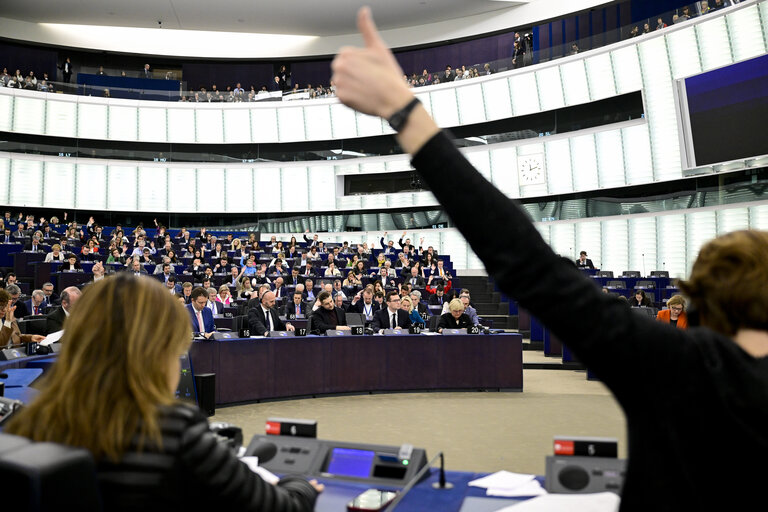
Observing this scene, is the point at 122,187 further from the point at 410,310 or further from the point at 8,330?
the point at 8,330

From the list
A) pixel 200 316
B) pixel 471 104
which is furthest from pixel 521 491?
pixel 471 104

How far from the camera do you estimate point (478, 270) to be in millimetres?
22344

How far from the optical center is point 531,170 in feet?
69.4

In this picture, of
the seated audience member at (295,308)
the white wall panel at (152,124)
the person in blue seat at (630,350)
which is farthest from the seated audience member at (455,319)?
the white wall panel at (152,124)

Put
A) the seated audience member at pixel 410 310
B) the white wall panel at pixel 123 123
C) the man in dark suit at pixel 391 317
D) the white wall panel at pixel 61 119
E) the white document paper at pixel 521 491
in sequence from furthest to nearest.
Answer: the white wall panel at pixel 123 123, the white wall panel at pixel 61 119, the seated audience member at pixel 410 310, the man in dark suit at pixel 391 317, the white document paper at pixel 521 491

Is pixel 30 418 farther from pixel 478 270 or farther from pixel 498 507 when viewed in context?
pixel 478 270

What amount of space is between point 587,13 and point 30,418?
22.9 m

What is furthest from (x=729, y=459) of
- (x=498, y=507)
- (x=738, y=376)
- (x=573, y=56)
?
(x=573, y=56)

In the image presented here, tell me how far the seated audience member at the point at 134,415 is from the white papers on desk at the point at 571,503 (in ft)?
2.69

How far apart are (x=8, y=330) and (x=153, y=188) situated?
19.3 meters

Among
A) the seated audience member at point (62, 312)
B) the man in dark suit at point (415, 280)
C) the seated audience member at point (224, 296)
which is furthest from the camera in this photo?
the man in dark suit at point (415, 280)

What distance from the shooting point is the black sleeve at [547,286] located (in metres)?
0.89

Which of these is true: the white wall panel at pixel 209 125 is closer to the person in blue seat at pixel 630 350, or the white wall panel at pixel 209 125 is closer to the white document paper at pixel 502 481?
the white document paper at pixel 502 481

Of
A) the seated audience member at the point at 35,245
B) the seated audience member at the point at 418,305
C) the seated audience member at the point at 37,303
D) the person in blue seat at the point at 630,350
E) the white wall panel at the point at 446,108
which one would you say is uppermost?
the white wall panel at the point at 446,108
